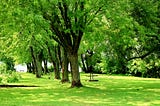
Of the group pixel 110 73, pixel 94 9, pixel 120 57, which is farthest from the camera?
pixel 110 73

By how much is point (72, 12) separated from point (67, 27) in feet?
4.45

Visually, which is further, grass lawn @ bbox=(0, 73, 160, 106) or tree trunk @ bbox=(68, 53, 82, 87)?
tree trunk @ bbox=(68, 53, 82, 87)

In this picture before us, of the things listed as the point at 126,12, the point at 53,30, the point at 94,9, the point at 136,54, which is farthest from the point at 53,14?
the point at 136,54

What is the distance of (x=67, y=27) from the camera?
24.5 metres

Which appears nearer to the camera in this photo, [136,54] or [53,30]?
[53,30]

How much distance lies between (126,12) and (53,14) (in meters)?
5.28

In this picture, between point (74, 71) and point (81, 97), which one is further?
point (74, 71)

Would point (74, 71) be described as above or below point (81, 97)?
above

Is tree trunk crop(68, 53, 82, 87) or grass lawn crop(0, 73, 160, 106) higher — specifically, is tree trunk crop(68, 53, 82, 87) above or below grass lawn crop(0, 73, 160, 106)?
above

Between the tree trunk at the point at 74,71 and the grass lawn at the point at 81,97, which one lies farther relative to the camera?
the tree trunk at the point at 74,71

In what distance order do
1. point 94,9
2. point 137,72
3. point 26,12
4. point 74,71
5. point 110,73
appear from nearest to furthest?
A: point 26,12 → point 94,9 → point 74,71 → point 137,72 → point 110,73

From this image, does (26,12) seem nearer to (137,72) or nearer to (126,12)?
(126,12)

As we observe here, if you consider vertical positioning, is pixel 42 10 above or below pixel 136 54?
above

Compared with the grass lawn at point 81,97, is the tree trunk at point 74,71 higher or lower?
higher
